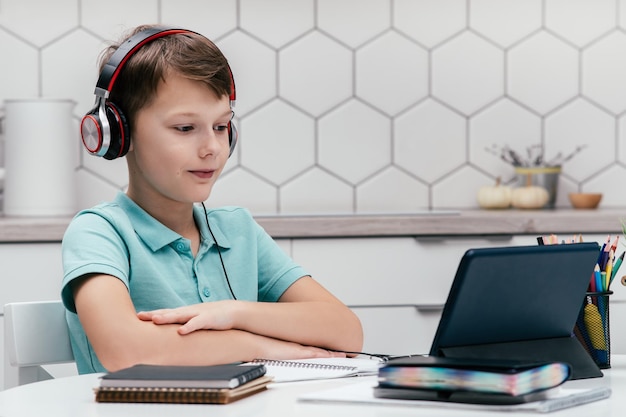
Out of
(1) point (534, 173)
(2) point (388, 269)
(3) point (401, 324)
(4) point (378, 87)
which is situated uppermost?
(4) point (378, 87)

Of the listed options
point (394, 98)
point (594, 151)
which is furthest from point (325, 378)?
point (594, 151)

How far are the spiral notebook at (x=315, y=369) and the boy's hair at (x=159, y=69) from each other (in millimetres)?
467

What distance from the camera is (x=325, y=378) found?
3.65ft

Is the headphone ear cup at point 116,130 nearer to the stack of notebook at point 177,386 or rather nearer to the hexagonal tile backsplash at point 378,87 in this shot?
the stack of notebook at point 177,386

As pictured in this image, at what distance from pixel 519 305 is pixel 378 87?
1986mm

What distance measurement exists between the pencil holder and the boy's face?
22.7 inches

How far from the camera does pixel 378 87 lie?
299cm

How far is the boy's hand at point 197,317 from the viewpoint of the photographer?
49.6 inches

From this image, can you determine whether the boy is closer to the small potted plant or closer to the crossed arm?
the crossed arm

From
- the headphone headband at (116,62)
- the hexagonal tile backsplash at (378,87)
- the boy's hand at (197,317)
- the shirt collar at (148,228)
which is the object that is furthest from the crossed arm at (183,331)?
the hexagonal tile backsplash at (378,87)

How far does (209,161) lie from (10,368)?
1.36 feet

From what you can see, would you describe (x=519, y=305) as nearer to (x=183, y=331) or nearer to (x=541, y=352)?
(x=541, y=352)

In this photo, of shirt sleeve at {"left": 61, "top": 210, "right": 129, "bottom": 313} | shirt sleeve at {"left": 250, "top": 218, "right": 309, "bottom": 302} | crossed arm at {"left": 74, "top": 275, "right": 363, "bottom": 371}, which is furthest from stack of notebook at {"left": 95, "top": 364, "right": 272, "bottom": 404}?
shirt sleeve at {"left": 250, "top": 218, "right": 309, "bottom": 302}

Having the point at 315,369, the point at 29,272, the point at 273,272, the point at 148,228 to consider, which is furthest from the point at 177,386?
the point at 29,272
